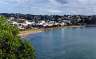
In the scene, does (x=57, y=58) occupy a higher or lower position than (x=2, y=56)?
lower

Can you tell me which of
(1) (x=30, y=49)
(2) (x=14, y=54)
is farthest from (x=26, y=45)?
(2) (x=14, y=54)

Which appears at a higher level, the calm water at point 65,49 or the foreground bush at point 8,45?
the foreground bush at point 8,45

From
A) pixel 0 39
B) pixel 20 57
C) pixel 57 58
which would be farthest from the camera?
pixel 57 58

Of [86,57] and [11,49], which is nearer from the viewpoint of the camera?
[11,49]

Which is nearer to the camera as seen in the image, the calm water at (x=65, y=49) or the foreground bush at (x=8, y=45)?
the foreground bush at (x=8, y=45)

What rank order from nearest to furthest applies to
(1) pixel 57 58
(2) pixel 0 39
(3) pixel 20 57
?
(2) pixel 0 39 < (3) pixel 20 57 < (1) pixel 57 58

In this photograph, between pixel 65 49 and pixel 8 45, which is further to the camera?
pixel 65 49

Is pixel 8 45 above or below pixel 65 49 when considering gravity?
above

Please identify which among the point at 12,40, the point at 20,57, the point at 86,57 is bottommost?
the point at 86,57

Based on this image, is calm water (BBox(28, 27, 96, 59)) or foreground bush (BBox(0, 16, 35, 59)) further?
calm water (BBox(28, 27, 96, 59))

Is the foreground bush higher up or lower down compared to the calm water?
higher up

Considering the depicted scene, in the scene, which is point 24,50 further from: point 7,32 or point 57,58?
point 57,58
